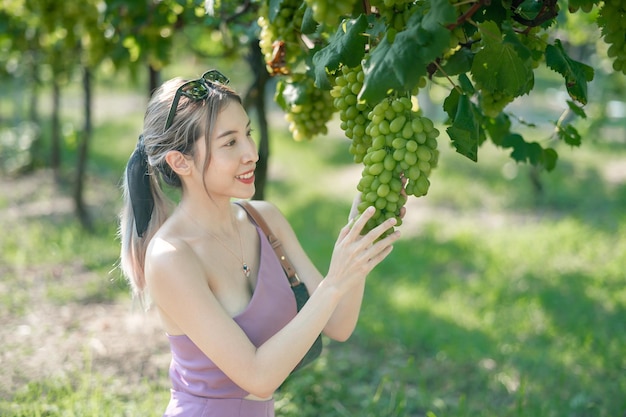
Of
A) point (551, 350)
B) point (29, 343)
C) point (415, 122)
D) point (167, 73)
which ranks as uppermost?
point (415, 122)

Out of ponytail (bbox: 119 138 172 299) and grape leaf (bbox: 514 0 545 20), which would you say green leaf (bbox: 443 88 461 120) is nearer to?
grape leaf (bbox: 514 0 545 20)

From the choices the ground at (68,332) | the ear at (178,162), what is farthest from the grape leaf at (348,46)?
the ground at (68,332)

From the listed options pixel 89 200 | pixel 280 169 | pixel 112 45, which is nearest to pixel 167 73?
pixel 280 169

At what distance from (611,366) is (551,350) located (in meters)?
0.35

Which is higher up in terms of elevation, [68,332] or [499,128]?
A: [499,128]

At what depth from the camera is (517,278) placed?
534 centimetres

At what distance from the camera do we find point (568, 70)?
65.5 inches

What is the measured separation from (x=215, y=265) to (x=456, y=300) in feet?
10.6

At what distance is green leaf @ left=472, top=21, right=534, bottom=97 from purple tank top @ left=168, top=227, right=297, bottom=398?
2.77ft

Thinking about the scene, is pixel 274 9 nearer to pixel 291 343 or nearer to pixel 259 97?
pixel 291 343

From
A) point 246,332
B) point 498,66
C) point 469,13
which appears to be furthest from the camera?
point 246,332

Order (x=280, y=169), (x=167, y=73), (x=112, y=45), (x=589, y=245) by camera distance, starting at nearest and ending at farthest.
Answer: (x=112, y=45) → (x=589, y=245) → (x=280, y=169) → (x=167, y=73)

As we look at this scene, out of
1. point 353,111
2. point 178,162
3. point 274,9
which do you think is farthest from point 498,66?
point 178,162

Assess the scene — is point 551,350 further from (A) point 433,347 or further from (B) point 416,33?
(B) point 416,33
